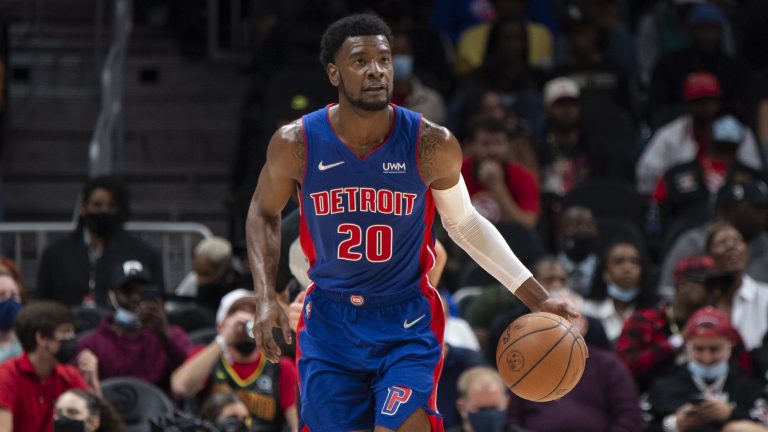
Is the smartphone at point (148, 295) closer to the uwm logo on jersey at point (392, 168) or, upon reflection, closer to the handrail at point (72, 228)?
the handrail at point (72, 228)

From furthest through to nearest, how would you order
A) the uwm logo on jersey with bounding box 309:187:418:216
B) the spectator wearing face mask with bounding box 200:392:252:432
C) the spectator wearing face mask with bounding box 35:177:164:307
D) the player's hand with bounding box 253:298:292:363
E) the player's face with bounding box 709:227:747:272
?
the spectator wearing face mask with bounding box 35:177:164:307 → the player's face with bounding box 709:227:747:272 → the spectator wearing face mask with bounding box 200:392:252:432 → the uwm logo on jersey with bounding box 309:187:418:216 → the player's hand with bounding box 253:298:292:363

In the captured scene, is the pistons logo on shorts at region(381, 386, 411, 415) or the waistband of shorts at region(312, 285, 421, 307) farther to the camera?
the waistband of shorts at region(312, 285, 421, 307)

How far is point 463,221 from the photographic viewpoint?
20.1 feet

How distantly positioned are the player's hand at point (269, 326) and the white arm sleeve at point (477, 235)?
2.74 feet

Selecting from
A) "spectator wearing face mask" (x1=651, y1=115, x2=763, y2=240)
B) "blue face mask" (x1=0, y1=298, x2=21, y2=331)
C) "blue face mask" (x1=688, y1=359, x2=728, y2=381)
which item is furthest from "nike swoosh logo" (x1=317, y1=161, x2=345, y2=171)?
"spectator wearing face mask" (x1=651, y1=115, x2=763, y2=240)

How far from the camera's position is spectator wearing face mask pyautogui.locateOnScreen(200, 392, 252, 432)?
8.15 metres

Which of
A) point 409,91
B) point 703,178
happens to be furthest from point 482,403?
point 409,91

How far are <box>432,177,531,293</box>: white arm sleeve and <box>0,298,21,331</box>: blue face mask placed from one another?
13.0 feet

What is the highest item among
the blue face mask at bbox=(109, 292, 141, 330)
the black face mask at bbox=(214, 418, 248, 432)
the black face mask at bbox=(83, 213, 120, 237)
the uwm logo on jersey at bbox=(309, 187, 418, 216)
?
the uwm logo on jersey at bbox=(309, 187, 418, 216)

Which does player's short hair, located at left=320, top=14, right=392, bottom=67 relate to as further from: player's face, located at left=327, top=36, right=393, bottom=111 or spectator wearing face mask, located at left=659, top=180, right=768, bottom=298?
spectator wearing face mask, located at left=659, top=180, right=768, bottom=298

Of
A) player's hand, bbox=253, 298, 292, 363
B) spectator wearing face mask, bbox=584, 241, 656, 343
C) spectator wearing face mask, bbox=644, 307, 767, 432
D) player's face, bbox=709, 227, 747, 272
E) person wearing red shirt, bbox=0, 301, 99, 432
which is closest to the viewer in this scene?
player's hand, bbox=253, 298, 292, 363

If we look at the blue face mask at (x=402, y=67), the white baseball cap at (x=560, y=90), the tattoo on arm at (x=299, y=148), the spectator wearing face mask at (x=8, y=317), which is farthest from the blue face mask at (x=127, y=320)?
the white baseball cap at (x=560, y=90)

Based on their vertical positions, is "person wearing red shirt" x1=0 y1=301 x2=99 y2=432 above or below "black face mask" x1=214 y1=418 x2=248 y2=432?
above

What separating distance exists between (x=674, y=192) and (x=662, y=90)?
1798 mm
